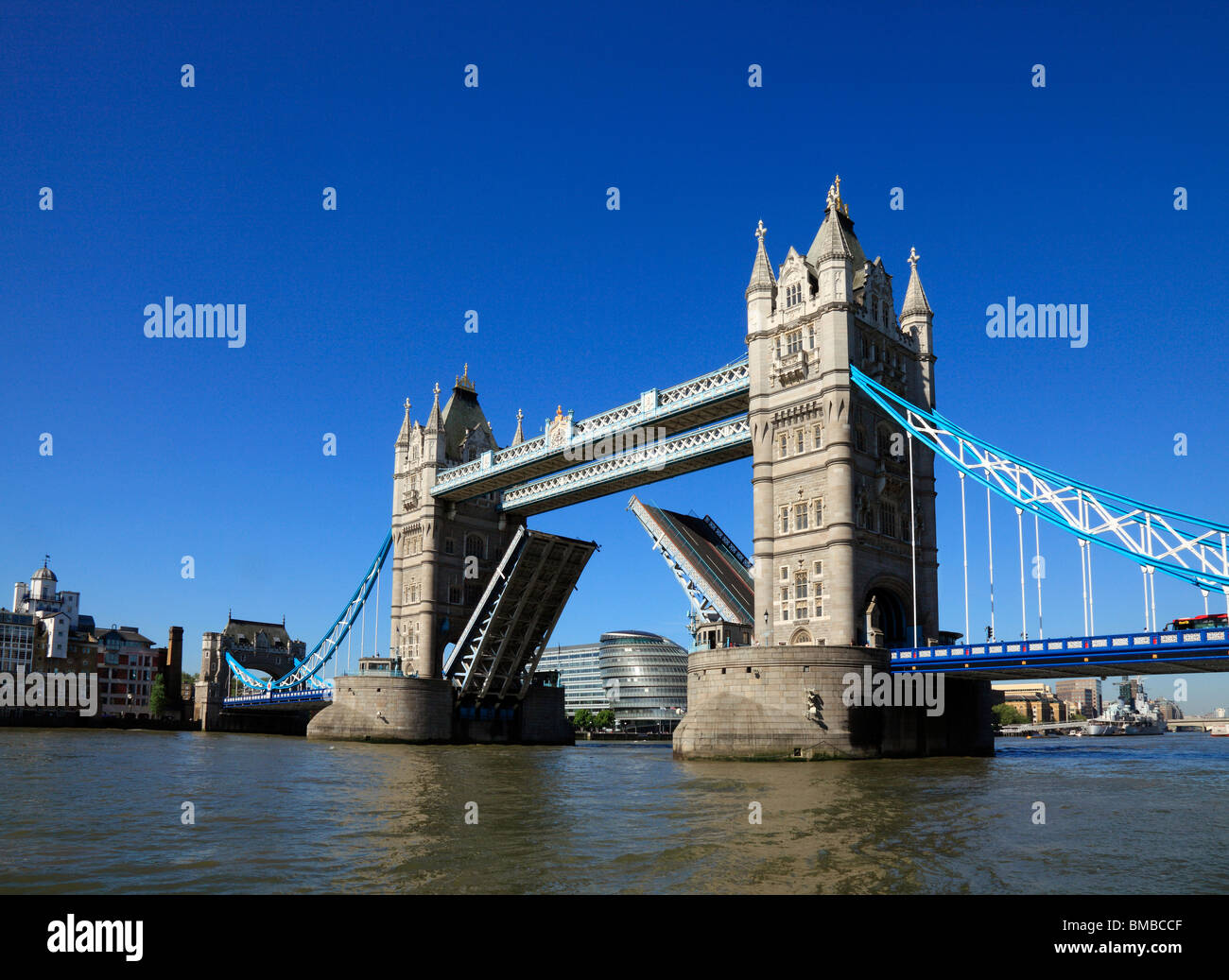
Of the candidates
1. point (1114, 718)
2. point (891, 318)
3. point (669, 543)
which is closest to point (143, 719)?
point (669, 543)

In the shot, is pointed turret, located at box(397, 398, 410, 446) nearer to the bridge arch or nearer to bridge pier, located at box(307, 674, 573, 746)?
bridge pier, located at box(307, 674, 573, 746)

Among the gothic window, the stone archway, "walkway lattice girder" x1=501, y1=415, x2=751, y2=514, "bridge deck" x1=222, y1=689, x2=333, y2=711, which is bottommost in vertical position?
"bridge deck" x1=222, y1=689, x2=333, y2=711

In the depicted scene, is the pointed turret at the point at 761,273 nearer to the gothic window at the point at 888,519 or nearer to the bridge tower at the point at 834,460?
the bridge tower at the point at 834,460

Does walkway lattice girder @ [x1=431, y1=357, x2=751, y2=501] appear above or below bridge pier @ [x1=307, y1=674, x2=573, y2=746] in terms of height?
above

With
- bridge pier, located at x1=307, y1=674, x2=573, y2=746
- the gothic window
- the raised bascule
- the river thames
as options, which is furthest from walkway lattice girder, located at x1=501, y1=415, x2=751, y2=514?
the river thames
